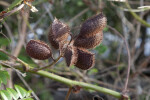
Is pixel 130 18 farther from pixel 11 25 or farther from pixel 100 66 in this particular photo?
pixel 11 25

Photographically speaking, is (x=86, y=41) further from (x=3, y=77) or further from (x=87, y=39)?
(x=3, y=77)

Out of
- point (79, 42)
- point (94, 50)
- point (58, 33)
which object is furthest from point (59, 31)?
point (94, 50)

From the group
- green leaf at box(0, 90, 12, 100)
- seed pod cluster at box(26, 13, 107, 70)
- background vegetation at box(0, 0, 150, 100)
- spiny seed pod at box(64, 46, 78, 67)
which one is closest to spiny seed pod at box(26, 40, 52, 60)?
seed pod cluster at box(26, 13, 107, 70)

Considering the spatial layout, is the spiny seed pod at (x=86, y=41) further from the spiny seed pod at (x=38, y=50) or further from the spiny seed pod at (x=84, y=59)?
the spiny seed pod at (x=38, y=50)

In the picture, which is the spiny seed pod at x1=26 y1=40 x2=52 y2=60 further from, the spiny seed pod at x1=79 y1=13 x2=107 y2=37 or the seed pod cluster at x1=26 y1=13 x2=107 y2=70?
the spiny seed pod at x1=79 y1=13 x2=107 y2=37

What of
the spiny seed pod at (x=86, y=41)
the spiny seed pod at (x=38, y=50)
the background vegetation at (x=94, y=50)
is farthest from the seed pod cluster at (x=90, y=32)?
the background vegetation at (x=94, y=50)

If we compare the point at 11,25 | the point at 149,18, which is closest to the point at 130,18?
the point at 149,18

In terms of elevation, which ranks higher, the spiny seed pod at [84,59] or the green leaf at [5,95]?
the spiny seed pod at [84,59]

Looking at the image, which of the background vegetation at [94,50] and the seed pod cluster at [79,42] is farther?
the background vegetation at [94,50]
